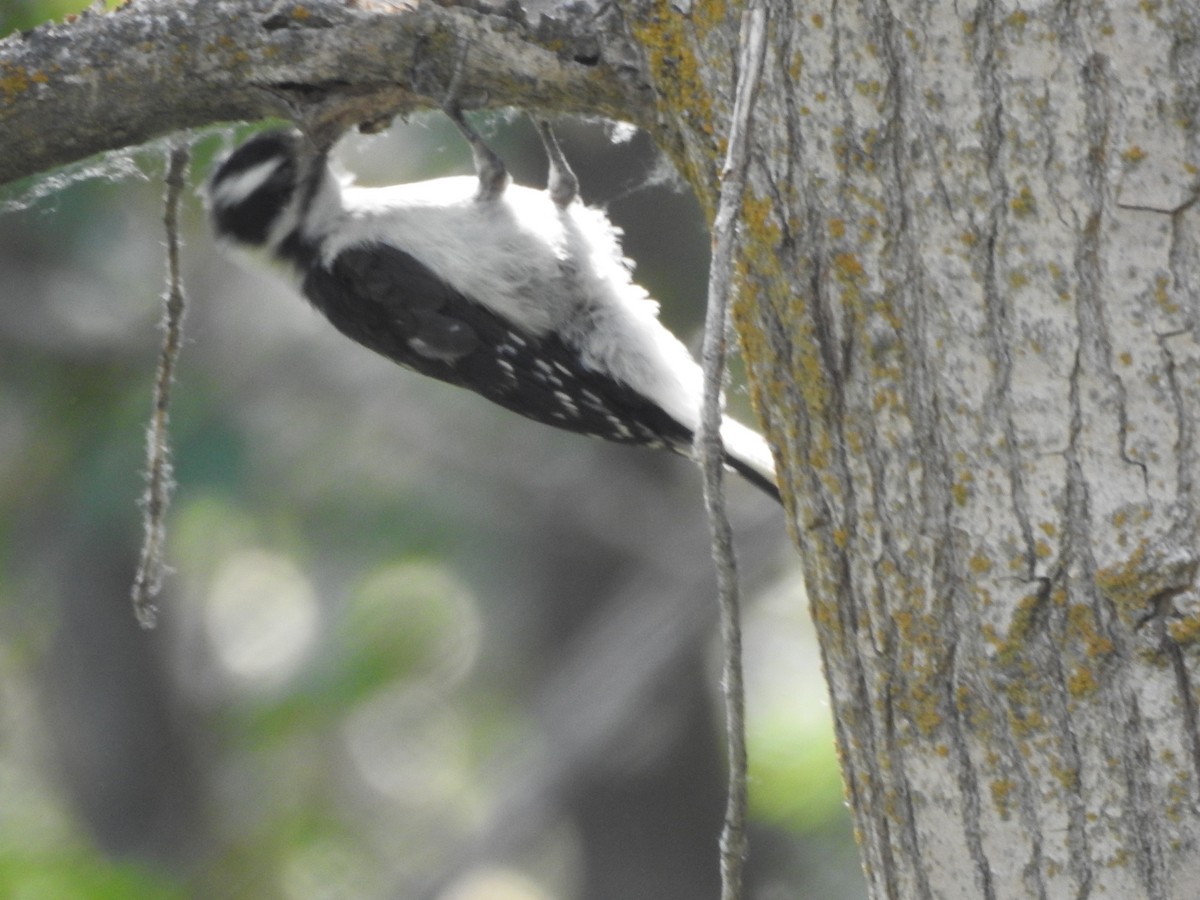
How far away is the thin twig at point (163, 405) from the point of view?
2730 mm

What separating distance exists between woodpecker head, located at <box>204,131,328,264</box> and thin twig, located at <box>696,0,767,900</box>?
2.42 m

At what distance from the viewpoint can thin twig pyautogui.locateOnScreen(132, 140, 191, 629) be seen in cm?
273

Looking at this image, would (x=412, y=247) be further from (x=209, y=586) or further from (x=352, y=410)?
(x=209, y=586)

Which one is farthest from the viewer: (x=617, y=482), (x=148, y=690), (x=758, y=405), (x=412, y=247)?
(x=148, y=690)

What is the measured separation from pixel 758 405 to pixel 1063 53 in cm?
57

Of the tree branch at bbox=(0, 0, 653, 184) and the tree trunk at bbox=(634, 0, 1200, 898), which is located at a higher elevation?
the tree branch at bbox=(0, 0, 653, 184)

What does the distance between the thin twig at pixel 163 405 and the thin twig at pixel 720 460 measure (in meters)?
1.59

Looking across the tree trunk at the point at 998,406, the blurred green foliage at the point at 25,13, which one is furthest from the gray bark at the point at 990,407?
the blurred green foliage at the point at 25,13

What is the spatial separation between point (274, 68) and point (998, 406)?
1.34 metres

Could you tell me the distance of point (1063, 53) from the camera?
1596 mm

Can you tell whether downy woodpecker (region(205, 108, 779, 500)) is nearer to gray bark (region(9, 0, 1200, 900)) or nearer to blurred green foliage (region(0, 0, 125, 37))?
gray bark (region(9, 0, 1200, 900))

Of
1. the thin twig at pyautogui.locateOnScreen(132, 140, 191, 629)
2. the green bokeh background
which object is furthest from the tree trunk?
the green bokeh background

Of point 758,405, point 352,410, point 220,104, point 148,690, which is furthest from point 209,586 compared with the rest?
point 758,405

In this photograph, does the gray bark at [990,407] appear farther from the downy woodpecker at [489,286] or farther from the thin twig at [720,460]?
the downy woodpecker at [489,286]
